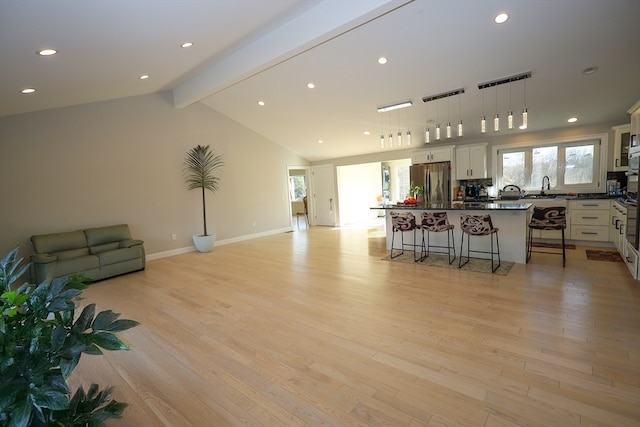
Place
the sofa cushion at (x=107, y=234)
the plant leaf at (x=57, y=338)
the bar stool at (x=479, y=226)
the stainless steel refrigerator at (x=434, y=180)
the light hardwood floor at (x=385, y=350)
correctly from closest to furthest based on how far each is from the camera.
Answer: the plant leaf at (x=57, y=338)
the light hardwood floor at (x=385, y=350)
the bar stool at (x=479, y=226)
the sofa cushion at (x=107, y=234)
the stainless steel refrigerator at (x=434, y=180)

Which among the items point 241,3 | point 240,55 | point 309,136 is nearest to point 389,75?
point 240,55

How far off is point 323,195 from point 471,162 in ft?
15.6

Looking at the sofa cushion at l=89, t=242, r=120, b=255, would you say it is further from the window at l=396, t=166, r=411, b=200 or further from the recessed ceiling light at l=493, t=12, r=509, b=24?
the window at l=396, t=166, r=411, b=200

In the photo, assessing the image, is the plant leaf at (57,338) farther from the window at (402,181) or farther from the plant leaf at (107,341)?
the window at (402,181)

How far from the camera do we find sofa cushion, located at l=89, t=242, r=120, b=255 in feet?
17.7

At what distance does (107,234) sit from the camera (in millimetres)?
5730

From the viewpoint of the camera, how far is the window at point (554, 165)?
616cm

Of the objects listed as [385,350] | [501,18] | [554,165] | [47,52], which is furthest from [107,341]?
[554,165]

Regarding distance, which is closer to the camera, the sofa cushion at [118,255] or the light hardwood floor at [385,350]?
the light hardwood floor at [385,350]

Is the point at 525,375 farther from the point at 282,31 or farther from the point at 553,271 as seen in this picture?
the point at 282,31

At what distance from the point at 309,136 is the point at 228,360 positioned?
261 inches

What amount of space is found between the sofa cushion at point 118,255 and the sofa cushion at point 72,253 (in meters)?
0.30

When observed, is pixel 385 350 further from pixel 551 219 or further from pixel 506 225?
pixel 551 219

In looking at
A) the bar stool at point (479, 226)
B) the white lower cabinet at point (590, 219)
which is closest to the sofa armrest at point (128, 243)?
the bar stool at point (479, 226)
